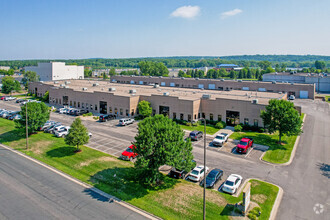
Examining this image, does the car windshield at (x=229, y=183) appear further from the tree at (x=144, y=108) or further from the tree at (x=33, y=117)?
the tree at (x=33, y=117)

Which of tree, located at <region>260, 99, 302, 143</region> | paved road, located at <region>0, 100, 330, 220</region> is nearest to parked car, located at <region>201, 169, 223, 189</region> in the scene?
paved road, located at <region>0, 100, 330, 220</region>

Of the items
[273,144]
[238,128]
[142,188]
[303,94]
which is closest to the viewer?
[142,188]

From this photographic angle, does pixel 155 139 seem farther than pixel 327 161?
No

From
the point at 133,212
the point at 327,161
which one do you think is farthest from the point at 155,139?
the point at 327,161

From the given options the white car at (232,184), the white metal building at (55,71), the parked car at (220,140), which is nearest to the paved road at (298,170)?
the parked car at (220,140)

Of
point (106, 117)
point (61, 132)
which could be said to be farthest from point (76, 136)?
point (106, 117)

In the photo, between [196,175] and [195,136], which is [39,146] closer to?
[195,136]

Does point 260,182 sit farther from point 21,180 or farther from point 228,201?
point 21,180
